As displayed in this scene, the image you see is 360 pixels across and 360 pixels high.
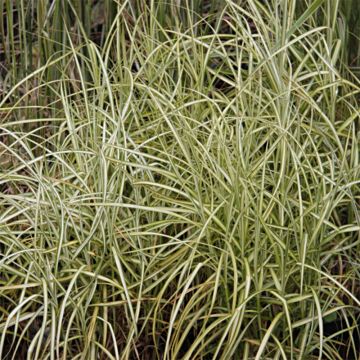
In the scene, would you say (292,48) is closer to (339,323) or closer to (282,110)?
(282,110)

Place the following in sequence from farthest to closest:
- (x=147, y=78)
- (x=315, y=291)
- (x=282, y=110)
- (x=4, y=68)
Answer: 1. (x=4, y=68)
2. (x=147, y=78)
3. (x=282, y=110)
4. (x=315, y=291)

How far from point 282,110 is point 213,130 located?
0.78ft

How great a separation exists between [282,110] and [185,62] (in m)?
0.45

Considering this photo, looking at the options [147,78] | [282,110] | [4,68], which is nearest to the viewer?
[282,110]

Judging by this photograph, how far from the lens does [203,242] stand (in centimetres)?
254

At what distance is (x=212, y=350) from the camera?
245 cm

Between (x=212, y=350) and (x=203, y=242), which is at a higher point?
(x=203, y=242)

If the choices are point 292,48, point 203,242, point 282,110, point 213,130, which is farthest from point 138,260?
point 292,48

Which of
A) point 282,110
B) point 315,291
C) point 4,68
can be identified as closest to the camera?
point 315,291

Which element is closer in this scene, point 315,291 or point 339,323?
point 315,291

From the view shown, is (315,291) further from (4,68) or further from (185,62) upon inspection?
(4,68)

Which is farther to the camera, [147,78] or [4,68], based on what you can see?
[4,68]

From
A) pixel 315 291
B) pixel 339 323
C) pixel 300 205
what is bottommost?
pixel 339 323

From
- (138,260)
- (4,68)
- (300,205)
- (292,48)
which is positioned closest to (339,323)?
(300,205)
